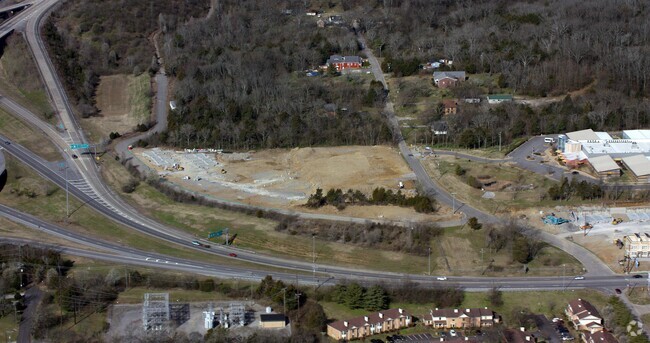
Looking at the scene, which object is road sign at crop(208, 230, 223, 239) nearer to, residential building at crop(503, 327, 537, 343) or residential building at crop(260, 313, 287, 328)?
residential building at crop(260, 313, 287, 328)

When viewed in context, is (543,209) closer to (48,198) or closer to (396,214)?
(396,214)

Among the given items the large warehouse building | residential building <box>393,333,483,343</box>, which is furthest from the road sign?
the large warehouse building

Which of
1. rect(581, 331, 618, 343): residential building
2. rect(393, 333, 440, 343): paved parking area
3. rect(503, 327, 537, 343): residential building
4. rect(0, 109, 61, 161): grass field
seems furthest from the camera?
rect(0, 109, 61, 161): grass field

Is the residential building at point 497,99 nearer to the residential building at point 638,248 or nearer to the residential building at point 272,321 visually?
the residential building at point 638,248

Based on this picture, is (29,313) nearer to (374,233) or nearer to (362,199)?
(374,233)

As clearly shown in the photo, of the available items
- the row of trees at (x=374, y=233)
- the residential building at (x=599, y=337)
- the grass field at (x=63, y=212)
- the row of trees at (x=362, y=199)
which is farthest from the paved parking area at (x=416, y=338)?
the row of trees at (x=362, y=199)

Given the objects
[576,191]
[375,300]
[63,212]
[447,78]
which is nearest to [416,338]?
[375,300]
